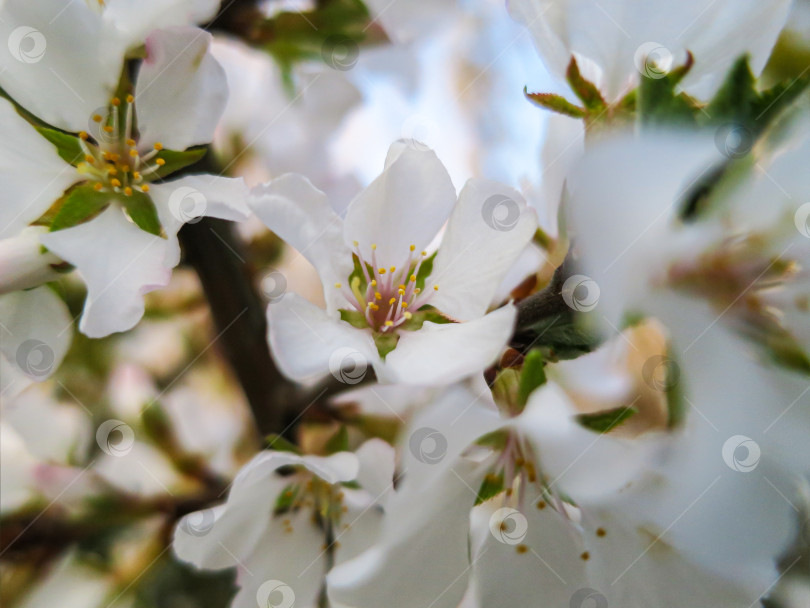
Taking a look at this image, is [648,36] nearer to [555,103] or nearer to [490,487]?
[555,103]

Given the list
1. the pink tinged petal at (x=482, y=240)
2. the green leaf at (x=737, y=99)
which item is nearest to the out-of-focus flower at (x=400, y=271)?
the pink tinged petal at (x=482, y=240)

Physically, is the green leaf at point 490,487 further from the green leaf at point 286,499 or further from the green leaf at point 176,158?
the green leaf at point 176,158

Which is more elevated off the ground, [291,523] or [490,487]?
[490,487]

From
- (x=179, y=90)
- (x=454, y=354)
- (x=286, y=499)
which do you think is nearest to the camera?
(x=454, y=354)

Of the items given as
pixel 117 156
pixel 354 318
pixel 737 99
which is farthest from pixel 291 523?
pixel 737 99

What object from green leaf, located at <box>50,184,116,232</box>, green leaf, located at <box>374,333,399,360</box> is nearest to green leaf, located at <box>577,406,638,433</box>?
green leaf, located at <box>374,333,399,360</box>

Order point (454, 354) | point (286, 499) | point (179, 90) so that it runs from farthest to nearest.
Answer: point (286, 499), point (179, 90), point (454, 354)
